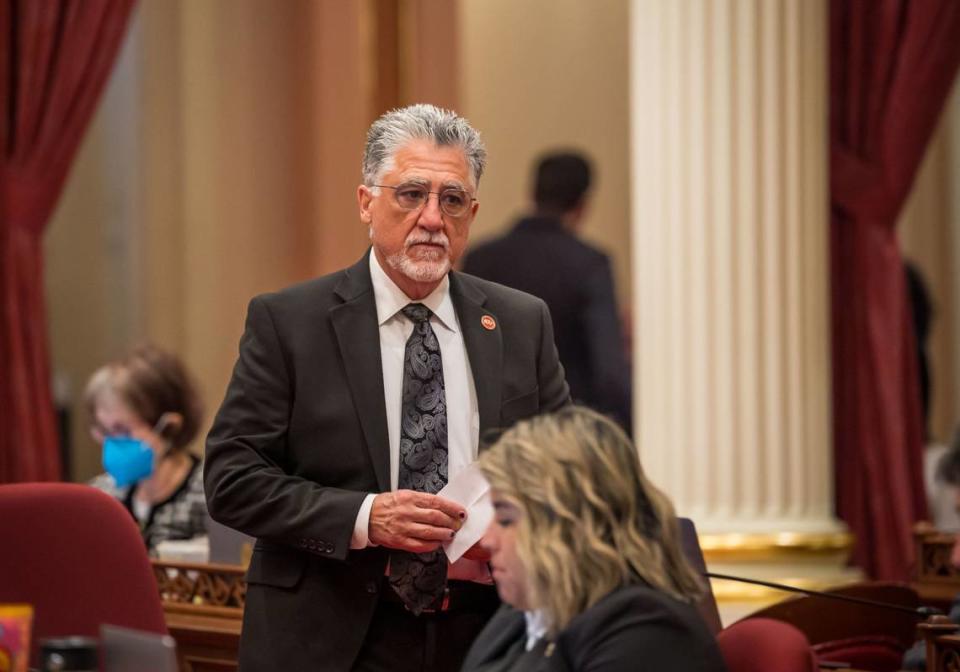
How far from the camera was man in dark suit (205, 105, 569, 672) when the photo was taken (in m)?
2.86

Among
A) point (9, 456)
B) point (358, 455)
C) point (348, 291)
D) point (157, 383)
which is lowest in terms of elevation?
point (9, 456)

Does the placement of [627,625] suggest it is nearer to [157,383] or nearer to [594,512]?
[594,512]

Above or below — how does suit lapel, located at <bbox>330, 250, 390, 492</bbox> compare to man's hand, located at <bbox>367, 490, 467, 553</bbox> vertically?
above

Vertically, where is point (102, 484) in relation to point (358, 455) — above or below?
below

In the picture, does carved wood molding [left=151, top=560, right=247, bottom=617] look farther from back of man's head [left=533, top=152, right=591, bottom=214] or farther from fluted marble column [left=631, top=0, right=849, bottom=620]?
back of man's head [left=533, top=152, right=591, bottom=214]

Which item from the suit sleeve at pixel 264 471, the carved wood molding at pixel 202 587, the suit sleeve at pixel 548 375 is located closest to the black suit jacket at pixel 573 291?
the carved wood molding at pixel 202 587

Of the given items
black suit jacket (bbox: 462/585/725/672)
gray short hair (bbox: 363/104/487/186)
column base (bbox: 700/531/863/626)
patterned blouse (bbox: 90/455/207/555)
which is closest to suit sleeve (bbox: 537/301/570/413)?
gray short hair (bbox: 363/104/487/186)

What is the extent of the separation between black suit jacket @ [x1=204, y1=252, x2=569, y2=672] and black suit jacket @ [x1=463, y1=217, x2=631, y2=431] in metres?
2.95

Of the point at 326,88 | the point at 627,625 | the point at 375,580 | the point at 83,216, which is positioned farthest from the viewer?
the point at 83,216

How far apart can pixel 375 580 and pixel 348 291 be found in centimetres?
49

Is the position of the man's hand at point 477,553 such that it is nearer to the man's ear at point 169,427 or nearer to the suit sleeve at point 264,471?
the suit sleeve at point 264,471

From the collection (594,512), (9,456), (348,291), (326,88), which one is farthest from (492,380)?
(326,88)

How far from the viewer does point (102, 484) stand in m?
5.18

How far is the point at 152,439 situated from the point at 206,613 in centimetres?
97
